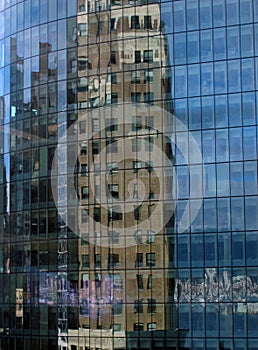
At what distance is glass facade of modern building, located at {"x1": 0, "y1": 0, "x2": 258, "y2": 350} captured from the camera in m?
46.2

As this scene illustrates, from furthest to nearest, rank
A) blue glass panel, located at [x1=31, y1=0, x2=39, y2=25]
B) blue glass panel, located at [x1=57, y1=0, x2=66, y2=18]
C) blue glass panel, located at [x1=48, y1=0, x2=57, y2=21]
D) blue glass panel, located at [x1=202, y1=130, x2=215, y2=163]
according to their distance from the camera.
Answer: blue glass panel, located at [x1=31, y1=0, x2=39, y2=25] < blue glass panel, located at [x1=48, y1=0, x2=57, y2=21] < blue glass panel, located at [x1=57, y1=0, x2=66, y2=18] < blue glass panel, located at [x1=202, y1=130, x2=215, y2=163]

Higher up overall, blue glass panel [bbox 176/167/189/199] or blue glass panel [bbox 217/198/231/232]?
blue glass panel [bbox 176/167/189/199]

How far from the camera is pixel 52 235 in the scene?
50312 millimetres

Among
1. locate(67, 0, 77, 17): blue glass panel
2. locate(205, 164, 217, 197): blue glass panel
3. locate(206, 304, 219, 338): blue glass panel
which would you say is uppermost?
locate(67, 0, 77, 17): blue glass panel

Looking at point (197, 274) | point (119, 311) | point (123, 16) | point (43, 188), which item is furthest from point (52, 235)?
point (123, 16)

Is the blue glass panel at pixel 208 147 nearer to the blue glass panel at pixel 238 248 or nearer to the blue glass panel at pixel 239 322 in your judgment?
the blue glass panel at pixel 238 248

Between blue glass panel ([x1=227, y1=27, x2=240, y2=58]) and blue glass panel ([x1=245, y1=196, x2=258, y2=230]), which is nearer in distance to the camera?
blue glass panel ([x1=245, y1=196, x2=258, y2=230])

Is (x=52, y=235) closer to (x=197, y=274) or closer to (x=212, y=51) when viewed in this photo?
(x=197, y=274)

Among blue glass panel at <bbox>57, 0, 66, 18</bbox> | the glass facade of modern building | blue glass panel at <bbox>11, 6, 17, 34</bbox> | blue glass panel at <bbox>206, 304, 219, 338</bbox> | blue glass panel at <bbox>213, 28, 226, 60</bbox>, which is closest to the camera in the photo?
blue glass panel at <bbox>206, 304, 219, 338</bbox>

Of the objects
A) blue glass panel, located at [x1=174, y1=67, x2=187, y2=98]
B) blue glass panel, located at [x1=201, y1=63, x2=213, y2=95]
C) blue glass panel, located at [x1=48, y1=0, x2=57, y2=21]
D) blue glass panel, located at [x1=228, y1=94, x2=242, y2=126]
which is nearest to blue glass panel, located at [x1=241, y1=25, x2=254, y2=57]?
blue glass panel, located at [x1=201, y1=63, x2=213, y2=95]

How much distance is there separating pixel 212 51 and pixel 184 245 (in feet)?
36.0

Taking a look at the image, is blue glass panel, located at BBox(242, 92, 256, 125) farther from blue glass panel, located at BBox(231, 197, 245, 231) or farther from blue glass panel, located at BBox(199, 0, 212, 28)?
blue glass panel, located at BBox(199, 0, 212, 28)

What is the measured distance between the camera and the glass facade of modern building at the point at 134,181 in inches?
1820

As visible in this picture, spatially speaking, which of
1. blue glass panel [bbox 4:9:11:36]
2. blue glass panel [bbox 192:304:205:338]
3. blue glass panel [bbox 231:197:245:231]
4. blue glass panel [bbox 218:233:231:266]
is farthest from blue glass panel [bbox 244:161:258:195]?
blue glass panel [bbox 4:9:11:36]
